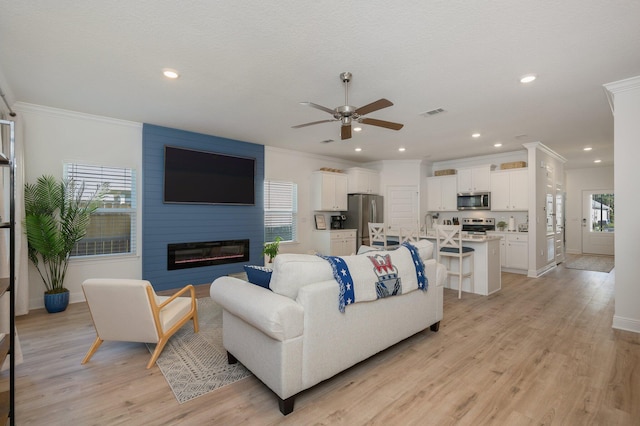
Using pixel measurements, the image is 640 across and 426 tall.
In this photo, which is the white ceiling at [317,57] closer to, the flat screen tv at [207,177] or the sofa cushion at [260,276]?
the flat screen tv at [207,177]

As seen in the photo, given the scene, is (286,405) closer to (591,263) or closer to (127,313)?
(127,313)

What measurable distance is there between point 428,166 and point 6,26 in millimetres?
7756

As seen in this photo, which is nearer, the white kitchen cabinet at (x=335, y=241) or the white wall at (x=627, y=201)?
the white wall at (x=627, y=201)

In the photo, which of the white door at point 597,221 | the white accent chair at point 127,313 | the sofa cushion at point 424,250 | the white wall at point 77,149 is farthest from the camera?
the white door at point 597,221

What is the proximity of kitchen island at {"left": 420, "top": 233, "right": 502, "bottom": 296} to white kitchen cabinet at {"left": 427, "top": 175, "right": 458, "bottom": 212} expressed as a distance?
2566 millimetres

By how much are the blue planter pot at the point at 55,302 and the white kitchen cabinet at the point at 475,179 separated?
7735mm

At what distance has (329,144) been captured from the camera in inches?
241

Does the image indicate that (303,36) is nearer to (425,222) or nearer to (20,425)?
(20,425)

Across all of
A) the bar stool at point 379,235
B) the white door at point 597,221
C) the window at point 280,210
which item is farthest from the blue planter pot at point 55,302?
the white door at point 597,221

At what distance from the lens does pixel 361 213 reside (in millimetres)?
7258

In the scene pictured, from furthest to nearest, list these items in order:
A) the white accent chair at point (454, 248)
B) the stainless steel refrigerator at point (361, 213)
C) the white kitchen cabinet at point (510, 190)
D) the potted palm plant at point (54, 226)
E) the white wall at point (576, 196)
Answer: the white wall at point (576, 196) → the stainless steel refrigerator at point (361, 213) → the white kitchen cabinet at point (510, 190) → the white accent chair at point (454, 248) → the potted palm plant at point (54, 226)

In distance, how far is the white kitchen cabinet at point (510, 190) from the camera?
6297 millimetres

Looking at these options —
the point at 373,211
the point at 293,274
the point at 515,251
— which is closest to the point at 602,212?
the point at 515,251

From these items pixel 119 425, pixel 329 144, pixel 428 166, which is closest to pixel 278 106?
pixel 329 144
